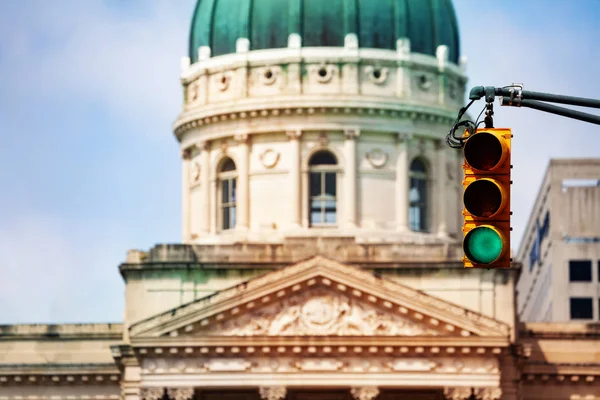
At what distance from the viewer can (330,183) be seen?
319 feet

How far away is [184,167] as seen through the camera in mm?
101500

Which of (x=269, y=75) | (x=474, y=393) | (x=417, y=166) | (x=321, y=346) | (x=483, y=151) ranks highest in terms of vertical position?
(x=269, y=75)

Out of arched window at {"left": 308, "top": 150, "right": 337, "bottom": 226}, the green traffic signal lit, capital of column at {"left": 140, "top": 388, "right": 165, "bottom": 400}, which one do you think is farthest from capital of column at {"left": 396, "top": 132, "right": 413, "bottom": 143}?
the green traffic signal lit

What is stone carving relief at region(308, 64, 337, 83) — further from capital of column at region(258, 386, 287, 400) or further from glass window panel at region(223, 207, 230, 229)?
capital of column at region(258, 386, 287, 400)

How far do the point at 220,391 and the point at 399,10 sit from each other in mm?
24490

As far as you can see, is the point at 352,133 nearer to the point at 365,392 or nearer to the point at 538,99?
the point at 365,392

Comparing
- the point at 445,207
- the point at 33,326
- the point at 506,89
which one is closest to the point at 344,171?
the point at 445,207

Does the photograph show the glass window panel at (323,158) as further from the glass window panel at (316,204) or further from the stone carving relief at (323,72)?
the stone carving relief at (323,72)

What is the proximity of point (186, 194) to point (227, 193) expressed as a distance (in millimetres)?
2805

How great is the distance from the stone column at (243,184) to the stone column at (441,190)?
28.0 feet

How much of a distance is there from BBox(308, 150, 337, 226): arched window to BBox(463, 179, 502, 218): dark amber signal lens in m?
69.7

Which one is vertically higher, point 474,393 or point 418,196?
point 418,196

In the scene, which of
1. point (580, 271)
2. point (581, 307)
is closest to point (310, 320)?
point (581, 307)

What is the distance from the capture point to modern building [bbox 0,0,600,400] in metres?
80.1
